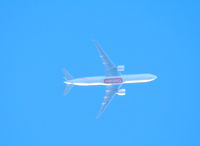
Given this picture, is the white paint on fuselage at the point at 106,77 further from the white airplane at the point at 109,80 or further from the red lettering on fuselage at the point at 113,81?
the red lettering on fuselage at the point at 113,81

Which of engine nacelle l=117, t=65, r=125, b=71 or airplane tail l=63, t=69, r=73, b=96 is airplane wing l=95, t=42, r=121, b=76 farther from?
airplane tail l=63, t=69, r=73, b=96

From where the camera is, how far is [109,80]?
1351 inches

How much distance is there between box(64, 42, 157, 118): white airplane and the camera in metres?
34.2

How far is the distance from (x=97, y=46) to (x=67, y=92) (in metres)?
7.49

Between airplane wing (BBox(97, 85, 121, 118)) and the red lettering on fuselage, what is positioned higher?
the red lettering on fuselage

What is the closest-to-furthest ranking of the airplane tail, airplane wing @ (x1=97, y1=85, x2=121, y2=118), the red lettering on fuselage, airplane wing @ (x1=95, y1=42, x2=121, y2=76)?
airplane wing @ (x1=95, y1=42, x2=121, y2=76) < the red lettering on fuselage < airplane wing @ (x1=97, y1=85, x2=121, y2=118) < the airplane tail

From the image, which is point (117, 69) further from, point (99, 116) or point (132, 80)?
point (99, 116)

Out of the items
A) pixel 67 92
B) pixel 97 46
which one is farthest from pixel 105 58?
pixel 67 92

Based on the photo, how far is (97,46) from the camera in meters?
33.1

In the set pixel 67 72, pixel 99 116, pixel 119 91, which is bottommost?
pixel 99 116

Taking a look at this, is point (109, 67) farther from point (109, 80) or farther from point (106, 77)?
point (109, 80)

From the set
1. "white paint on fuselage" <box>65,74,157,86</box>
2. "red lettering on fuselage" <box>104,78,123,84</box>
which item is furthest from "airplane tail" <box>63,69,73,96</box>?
"red lettering on fuselage" <box>104,78,123,84</box>

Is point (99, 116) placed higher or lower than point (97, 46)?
lower

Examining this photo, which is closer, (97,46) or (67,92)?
(97,46)
